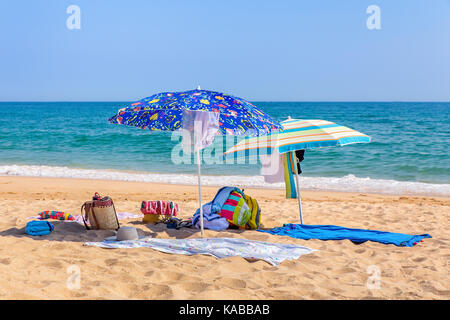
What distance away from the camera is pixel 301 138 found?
5.73 metres

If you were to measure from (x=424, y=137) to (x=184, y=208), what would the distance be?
21847mm

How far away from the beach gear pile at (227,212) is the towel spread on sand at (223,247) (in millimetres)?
766

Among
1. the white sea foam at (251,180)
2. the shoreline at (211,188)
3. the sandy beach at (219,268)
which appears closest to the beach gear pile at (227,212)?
the sandy beach at (219,268)

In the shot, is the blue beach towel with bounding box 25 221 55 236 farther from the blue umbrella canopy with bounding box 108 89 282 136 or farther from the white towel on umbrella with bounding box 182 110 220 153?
the white towel on umbrella with bounding box 182 110 220 153

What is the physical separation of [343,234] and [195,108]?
2.87 meters

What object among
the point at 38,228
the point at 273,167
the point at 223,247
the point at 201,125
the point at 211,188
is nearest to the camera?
the point at 223,247

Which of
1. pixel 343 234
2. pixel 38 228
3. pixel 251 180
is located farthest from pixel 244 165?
pixel 38 228

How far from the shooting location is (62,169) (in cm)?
1548

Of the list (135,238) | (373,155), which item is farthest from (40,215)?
(373,155)

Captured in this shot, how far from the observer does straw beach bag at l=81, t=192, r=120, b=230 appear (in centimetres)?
576

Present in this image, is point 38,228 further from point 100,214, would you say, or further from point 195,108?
point 195,108

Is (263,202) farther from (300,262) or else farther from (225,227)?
(300,262)
